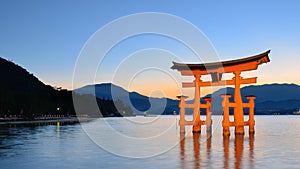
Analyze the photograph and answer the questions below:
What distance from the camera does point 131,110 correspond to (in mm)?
163750

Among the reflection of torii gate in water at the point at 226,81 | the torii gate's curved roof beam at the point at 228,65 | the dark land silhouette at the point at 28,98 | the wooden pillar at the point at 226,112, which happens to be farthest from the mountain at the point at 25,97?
the wooden pillar at the point at 226,112

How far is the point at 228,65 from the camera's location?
23.2 m

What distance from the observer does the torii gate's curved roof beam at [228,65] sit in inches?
870

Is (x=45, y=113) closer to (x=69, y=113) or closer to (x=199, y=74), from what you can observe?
(x=69, y=113)

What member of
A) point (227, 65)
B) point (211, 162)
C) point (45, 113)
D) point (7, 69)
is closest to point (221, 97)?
point (227, 65)

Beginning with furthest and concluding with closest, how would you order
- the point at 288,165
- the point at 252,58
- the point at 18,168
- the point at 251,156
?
the point at 252,58
the point at 251,156
the point at 288,165
the point at 18,168

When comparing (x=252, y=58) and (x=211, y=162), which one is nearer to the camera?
(x=211, y=162)

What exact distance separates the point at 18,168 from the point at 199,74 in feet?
56.2

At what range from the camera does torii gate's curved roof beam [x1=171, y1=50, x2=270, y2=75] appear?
22094 mm

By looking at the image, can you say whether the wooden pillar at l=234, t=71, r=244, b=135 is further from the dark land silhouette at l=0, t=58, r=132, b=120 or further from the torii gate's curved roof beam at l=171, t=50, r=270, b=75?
the dark land silhouette at l=0, t=58, r=132, b=120

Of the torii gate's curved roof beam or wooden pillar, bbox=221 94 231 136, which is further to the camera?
wooden pillar, bbox=221 94 231 136

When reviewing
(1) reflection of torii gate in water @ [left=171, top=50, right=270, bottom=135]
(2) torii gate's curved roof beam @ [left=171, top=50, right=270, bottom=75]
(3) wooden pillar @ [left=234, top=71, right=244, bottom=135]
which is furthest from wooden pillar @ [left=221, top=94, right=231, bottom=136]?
(2) torii gate's curved roof beam @ [left=171, top=50, right=270, bottom=75]

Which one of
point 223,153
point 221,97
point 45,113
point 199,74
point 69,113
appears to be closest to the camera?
point 223,153

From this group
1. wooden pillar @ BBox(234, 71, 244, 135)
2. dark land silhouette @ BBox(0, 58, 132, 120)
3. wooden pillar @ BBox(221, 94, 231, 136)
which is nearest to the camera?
wooden pillar @ BBox(221, 94, 231, 136)
